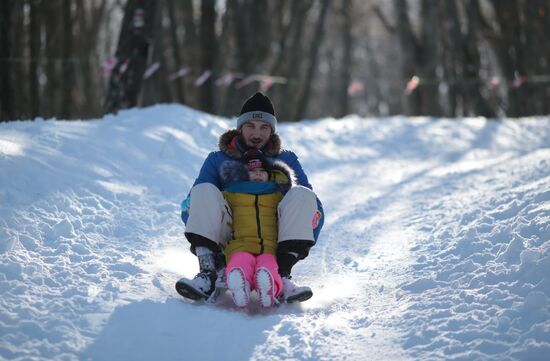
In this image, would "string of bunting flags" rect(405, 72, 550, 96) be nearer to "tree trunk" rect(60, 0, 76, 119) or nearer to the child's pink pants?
"tree trunk" rect(60, 0, 76, 119)

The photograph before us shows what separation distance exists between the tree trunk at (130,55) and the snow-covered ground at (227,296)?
1728 mm

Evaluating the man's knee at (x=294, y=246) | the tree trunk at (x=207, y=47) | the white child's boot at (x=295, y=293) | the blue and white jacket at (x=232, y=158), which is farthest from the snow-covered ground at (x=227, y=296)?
the tree trunk at (x=207, y=47)

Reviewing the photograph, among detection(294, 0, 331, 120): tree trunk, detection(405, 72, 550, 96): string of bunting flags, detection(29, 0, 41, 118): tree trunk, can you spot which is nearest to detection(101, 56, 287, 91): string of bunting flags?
detection(29, 0, 41, 118): tree trunk

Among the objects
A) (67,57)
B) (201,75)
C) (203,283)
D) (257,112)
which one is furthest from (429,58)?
(203,283)

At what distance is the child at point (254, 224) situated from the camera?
302 centimetres

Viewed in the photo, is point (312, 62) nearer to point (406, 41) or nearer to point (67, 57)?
point (406, 41)

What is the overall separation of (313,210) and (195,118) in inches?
201

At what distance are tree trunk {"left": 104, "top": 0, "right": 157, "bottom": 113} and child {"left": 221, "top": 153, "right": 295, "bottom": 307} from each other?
5204 millimetres

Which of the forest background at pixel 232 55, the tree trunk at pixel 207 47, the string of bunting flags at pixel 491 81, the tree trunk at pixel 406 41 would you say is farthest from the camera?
the tree trunk at pixel 406 41

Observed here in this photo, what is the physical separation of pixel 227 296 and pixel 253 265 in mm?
297

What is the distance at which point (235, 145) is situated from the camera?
366cm

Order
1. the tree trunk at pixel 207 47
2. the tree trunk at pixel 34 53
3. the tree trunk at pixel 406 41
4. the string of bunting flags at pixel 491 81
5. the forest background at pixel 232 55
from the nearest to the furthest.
→ the forest background at pixel 232 55, the tree trunk at pixel 207 47, the tree trunk at pixel 34 53, the string of bunting flags at pixel 491 81, the tree trunk at pixel 406 41

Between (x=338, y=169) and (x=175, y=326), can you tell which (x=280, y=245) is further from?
(x=338, y=169)

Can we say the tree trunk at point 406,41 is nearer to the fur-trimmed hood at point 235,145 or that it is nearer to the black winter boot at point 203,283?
the fur-trimmed hood at point 235,145
